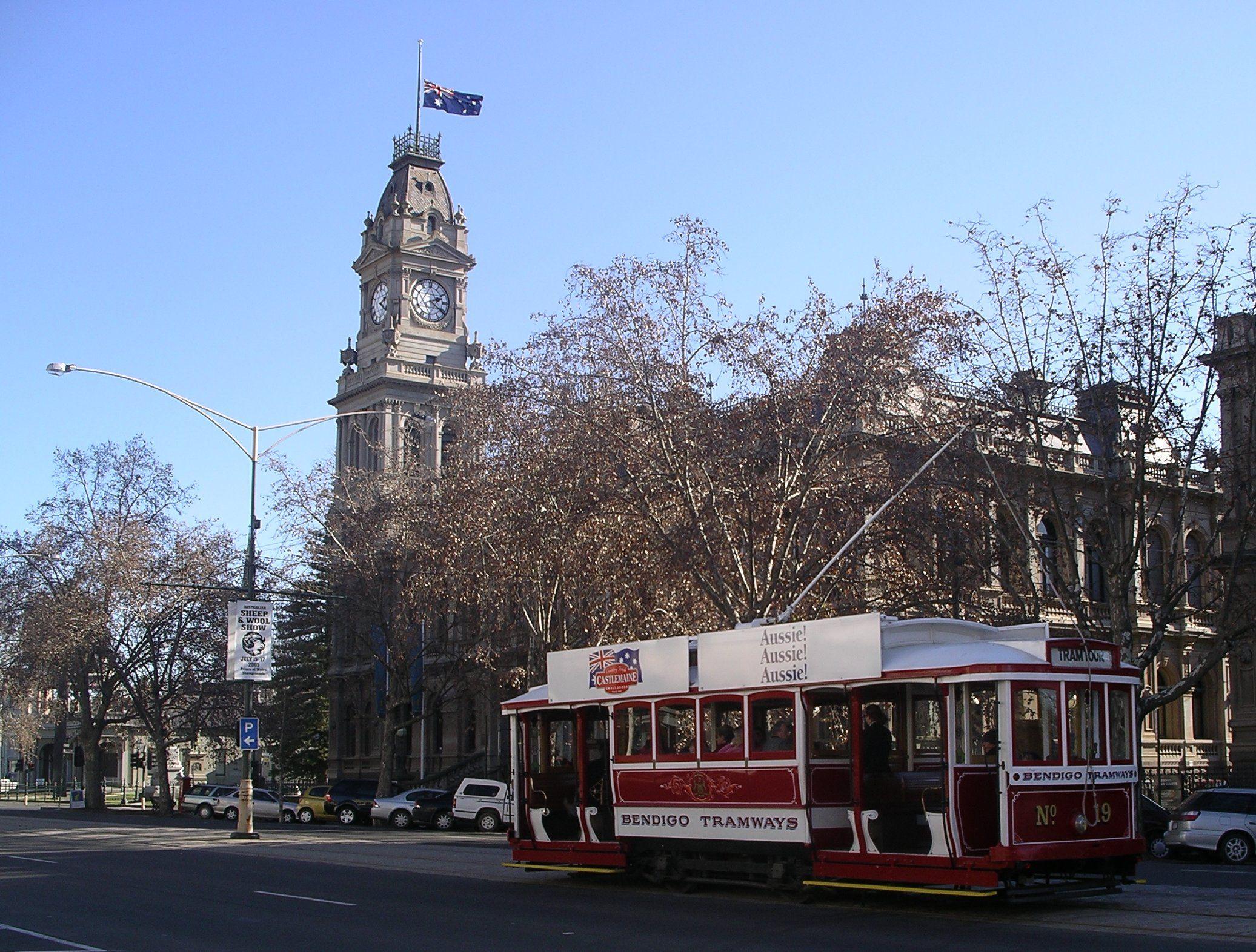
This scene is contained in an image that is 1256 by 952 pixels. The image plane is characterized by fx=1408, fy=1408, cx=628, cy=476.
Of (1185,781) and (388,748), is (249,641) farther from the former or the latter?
(1185,781)

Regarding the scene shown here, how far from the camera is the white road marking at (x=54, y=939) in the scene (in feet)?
43.9

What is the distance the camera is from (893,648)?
1614 centimetres

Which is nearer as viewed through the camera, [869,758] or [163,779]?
[869,758]

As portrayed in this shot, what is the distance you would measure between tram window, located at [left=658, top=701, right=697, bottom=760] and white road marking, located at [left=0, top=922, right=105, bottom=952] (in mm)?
7426

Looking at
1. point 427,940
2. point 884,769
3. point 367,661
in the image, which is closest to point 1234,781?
point 884,769

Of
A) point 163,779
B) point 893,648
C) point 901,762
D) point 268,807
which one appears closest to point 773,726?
point 901,762

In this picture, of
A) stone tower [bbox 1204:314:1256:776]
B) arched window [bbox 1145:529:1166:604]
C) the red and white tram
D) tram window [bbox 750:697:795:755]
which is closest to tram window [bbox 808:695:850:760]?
the red and white tram

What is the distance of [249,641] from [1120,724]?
856 inches

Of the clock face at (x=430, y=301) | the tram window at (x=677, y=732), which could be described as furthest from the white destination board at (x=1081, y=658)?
the clock face at (x=430, y=301)

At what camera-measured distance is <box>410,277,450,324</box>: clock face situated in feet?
272

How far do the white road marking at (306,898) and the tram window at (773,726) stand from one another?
5480 millimetres

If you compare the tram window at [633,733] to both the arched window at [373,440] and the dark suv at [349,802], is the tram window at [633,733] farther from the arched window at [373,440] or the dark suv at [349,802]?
the arched window at [373,440]

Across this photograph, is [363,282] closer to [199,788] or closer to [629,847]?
[199,788]

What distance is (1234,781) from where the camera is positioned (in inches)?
1561
